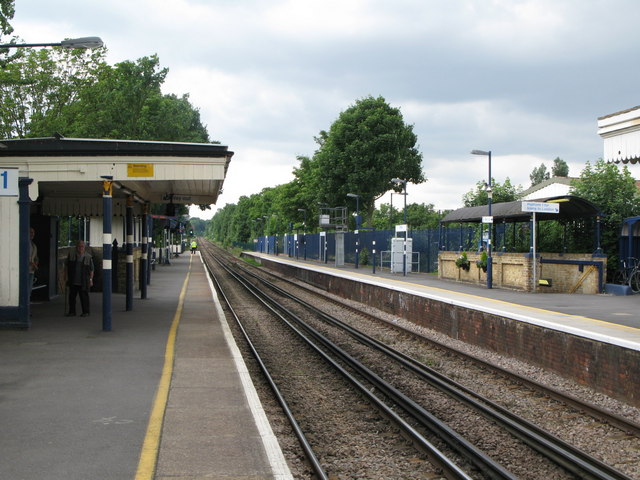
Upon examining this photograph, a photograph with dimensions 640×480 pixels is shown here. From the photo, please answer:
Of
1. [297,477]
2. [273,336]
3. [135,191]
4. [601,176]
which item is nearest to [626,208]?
[601,176]

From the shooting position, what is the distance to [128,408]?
6281 millimetres

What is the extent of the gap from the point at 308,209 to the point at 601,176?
1734 inches

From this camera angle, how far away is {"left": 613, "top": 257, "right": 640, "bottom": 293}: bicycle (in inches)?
691

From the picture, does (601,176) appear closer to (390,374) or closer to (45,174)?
(390,374)

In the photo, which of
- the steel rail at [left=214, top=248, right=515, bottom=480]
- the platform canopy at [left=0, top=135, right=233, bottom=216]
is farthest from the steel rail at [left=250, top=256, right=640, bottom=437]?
the platform canopy at [left=0, top=135, right=233, bottom=216]

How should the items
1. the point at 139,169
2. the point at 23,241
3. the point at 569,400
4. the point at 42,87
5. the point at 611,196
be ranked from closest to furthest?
the point at 569,400, the point at 23,241, the point at 139,169, the point at 611,196, the point at 42,87

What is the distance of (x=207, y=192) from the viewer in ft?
51.9

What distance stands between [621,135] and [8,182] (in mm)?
9766

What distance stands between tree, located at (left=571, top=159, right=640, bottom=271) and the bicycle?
5.06ft

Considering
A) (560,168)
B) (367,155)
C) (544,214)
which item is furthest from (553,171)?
(544,214)

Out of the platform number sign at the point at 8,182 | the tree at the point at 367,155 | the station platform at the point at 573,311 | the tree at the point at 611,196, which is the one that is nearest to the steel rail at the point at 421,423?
the station platform at the point at 573,311

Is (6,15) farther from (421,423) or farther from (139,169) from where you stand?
(421,423)

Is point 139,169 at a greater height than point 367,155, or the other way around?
point 367,155

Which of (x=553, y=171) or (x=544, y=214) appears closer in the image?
(x=544, y=214)
